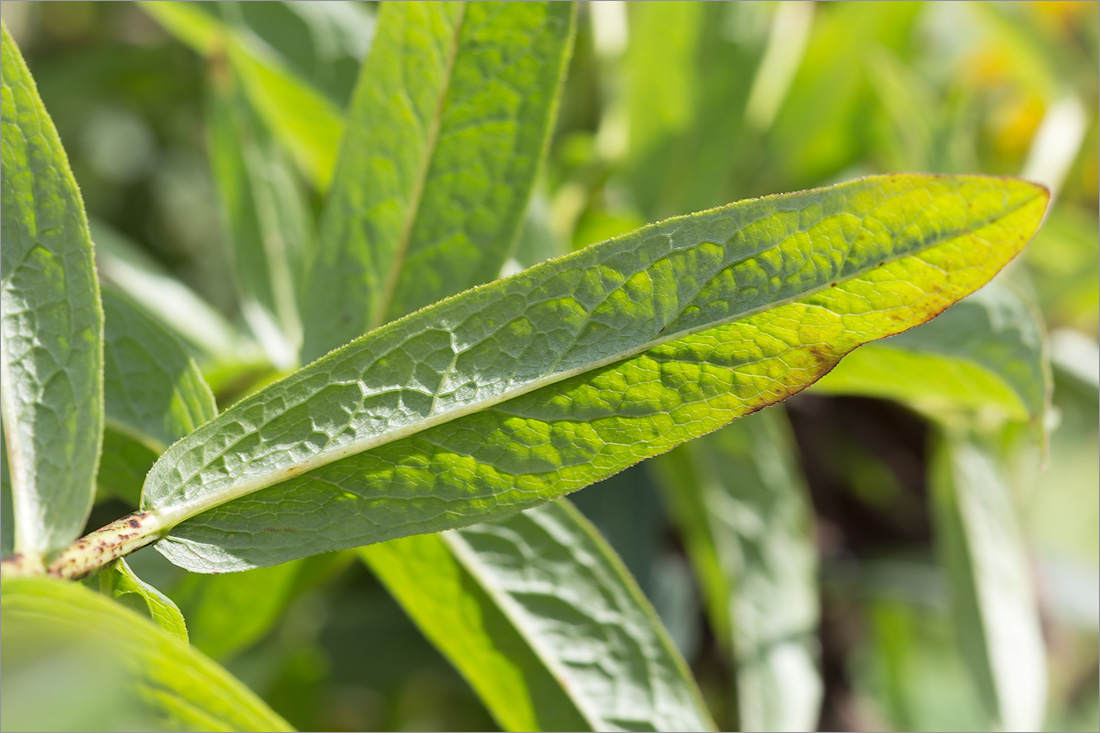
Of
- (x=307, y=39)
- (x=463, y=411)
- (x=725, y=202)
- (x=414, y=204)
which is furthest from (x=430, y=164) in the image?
(x=725, y=202)

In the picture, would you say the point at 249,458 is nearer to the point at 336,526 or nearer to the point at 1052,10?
the point at 336,526

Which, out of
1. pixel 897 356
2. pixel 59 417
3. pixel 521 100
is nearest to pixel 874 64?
pixel 897 356

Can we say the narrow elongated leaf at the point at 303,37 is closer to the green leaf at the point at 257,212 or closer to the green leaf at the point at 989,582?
the green leaf at the point at 257,212

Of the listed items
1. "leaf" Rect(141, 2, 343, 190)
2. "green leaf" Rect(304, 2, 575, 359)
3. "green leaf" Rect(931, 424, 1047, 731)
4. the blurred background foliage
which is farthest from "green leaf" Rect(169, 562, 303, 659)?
"green leaf" Rect(931, 424, 1047, 731)

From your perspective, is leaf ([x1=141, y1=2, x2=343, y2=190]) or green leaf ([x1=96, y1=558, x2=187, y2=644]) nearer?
green leaf ([x1=96, y1=558, x2=187, y2=644])

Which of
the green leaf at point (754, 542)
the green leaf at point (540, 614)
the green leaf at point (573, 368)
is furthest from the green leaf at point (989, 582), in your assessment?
the green leaf at point (573, 368)

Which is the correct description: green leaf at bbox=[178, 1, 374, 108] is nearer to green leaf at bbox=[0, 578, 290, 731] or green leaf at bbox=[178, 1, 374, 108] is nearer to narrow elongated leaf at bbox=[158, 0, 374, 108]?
narrow elongated leaf at bbox=[158, 0, 374, 108]
